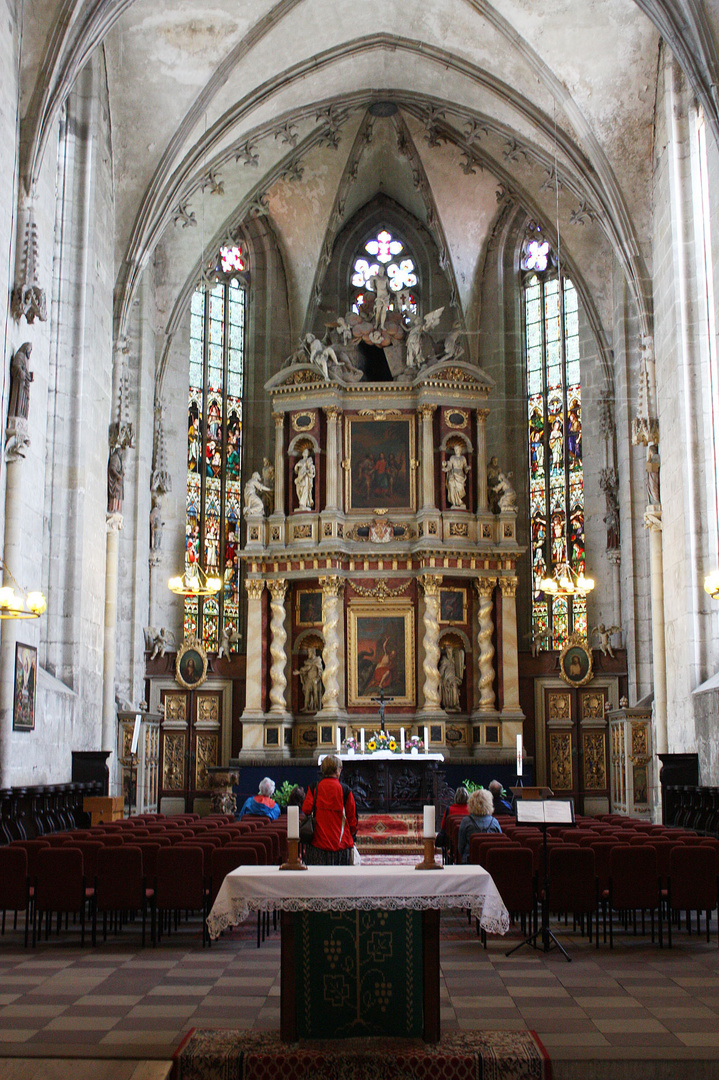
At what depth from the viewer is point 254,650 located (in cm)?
2683

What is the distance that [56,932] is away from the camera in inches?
440

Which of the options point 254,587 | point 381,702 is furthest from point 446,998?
point 254,587

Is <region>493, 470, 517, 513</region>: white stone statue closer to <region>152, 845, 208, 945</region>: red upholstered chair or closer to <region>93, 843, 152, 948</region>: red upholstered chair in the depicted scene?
<region>152, 845, 208, 945</region>: red upholstered chair

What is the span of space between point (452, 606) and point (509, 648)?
1.67 metres

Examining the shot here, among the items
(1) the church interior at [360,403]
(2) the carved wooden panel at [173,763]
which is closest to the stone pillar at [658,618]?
(1) the church interior at [360,403]

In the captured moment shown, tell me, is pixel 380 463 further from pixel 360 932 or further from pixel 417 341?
pixel 360 932

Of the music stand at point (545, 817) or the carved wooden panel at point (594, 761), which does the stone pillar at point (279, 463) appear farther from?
the music stand at point (545, 817)

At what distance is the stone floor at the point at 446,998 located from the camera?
661 cm

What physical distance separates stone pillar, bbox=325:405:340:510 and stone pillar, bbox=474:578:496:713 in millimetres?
3945

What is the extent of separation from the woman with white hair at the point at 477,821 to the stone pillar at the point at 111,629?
1178 cm

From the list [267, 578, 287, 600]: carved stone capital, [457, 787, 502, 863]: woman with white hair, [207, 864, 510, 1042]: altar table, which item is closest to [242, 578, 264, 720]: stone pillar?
[267, 578, 287, 600]: carved stone capital

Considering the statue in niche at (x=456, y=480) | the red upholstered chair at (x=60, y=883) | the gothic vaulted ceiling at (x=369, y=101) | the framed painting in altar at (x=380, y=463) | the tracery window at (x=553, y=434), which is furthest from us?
the tracery window at (x=553, y=434)

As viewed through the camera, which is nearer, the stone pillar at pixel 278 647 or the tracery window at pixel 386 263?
the stone pillar at pixel 278 647

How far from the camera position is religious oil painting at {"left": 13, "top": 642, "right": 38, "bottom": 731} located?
16797mm
